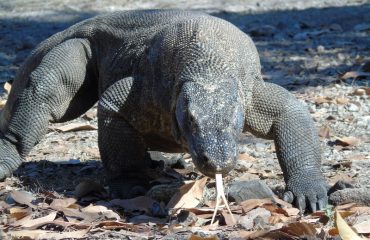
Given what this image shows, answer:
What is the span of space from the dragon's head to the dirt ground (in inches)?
14.1

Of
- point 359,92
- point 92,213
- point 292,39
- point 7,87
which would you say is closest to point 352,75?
point 359,92

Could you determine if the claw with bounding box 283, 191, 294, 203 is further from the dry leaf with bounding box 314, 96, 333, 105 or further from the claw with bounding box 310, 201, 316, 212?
the dry leaf with bounding box 314, 96, 333, 105

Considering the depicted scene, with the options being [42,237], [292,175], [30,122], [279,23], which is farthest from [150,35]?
[279,23]

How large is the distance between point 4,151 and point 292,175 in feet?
6.81

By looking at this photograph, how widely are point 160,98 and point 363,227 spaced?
1.46 m

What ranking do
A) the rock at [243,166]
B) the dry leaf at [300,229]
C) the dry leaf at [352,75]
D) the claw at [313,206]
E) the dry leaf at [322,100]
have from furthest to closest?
the dry leaf at [352,75] < the dry leaf at [322,100] < the rock at [243,166] < the claw at [313,206] < the dry leaf at [300,229]

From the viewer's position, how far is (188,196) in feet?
15.6

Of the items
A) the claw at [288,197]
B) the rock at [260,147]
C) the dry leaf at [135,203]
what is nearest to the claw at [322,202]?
the claw at [288,197]

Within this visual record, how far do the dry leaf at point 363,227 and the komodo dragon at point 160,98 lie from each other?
24.8 inches

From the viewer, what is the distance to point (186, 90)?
14.4 feet

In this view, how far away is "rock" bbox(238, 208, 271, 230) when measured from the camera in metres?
4.27

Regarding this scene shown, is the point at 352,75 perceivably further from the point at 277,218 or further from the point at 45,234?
the point at 45,234

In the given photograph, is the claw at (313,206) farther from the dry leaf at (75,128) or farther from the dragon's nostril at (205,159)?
the dry leaf at (75,128)

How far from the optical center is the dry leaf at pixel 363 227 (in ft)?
13.2
